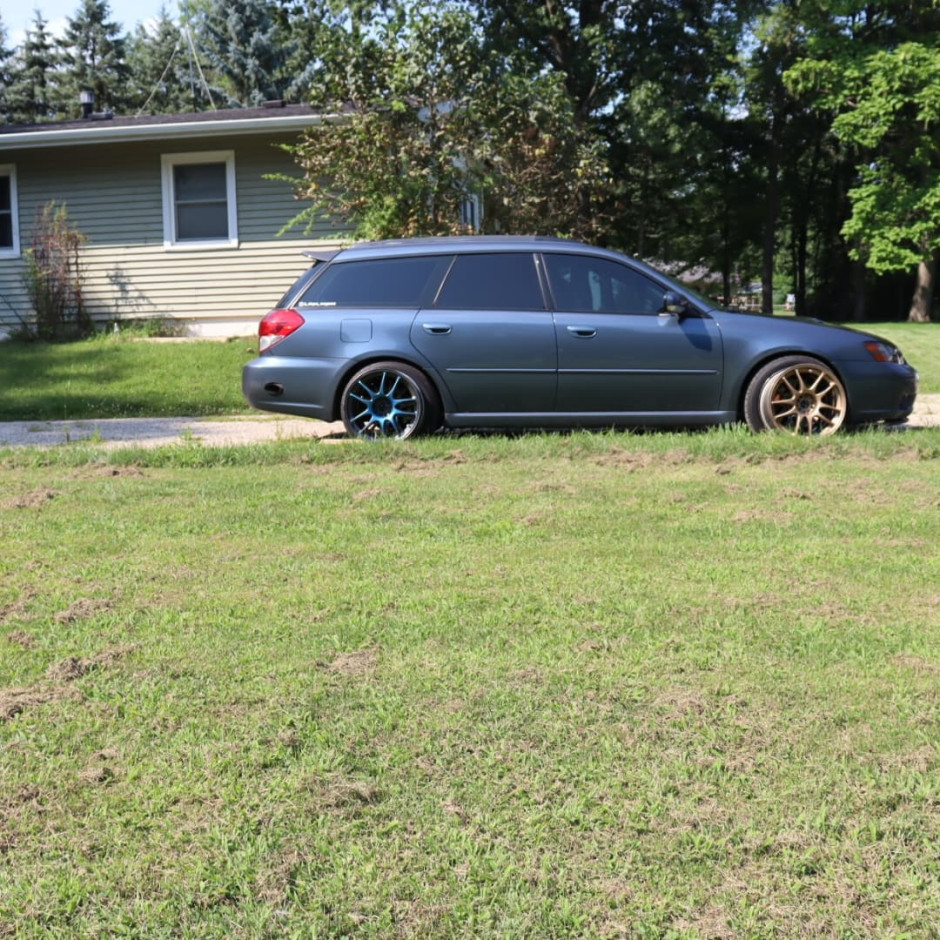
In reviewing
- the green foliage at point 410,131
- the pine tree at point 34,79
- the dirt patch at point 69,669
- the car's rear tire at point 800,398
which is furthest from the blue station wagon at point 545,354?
the pine tree at point 34,79

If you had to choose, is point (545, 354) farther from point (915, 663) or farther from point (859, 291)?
point (859, 291)

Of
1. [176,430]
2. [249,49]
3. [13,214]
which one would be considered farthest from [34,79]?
[176,430]

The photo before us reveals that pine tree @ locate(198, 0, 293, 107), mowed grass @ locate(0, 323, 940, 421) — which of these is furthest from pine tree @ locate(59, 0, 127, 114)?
mowed grass @ locate(0, 323, 940, 421)

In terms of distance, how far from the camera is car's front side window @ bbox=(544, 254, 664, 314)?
8.88m

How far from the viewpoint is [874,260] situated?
30.8 metres

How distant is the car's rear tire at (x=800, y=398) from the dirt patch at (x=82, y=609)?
226 inches

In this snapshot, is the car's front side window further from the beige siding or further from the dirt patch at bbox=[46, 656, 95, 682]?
the beige siding

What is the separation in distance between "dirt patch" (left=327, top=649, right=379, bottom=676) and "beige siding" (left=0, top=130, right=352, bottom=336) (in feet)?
50.9

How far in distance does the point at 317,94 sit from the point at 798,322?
33.3 ft

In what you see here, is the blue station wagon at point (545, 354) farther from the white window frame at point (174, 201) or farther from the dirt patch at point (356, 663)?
the white window frame at point (174, 201)

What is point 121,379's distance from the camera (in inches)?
554

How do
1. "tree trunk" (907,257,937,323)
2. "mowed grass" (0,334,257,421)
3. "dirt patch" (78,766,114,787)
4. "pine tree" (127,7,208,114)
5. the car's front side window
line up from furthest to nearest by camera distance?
"pine tree" (127,7,208,114)
"tree trunk" (907,257,937,323)
"mowed grass" (0,334,257,421)
the car's front side window
"dirt patch" (78,766,114,787)

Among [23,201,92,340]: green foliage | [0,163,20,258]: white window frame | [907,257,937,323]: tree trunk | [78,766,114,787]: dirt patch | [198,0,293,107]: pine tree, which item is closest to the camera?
[78,766,114,787]: dirt patch

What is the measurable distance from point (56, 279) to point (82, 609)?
16.0 m
